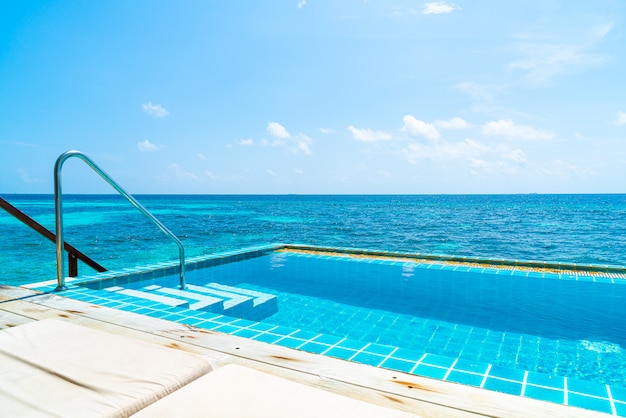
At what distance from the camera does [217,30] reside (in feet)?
27.3

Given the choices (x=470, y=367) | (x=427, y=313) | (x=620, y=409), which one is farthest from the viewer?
(x=427, y=313)

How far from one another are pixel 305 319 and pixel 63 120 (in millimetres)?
25867

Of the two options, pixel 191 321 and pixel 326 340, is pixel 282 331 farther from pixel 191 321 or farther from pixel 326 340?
pixel 191 321

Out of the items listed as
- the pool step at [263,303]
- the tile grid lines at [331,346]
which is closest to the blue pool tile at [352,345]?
the tile grid lines at [331,346]

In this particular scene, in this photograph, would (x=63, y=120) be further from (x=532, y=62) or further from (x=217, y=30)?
(x=532, y=62)

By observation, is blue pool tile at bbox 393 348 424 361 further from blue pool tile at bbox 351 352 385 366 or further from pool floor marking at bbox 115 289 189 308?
pool floor marking at bbox 115 289 189 308

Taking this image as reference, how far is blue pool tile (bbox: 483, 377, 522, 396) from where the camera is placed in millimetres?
1431

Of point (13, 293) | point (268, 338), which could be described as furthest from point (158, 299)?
point (268, 338)

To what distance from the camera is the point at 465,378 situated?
1538 millimetres

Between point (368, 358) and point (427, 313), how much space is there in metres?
2.41

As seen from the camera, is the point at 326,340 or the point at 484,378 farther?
the point at 326,340

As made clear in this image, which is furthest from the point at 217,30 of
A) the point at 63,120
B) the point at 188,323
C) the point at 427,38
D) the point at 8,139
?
the point at 8,139

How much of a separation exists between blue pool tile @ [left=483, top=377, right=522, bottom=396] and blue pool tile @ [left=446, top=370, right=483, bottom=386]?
0.11ft

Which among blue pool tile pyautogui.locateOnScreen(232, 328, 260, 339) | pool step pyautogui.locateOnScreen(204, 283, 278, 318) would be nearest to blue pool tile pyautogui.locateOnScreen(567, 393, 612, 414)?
blue pool tile pyautogui.locateOnScreen(232, 328, 260, 339)
